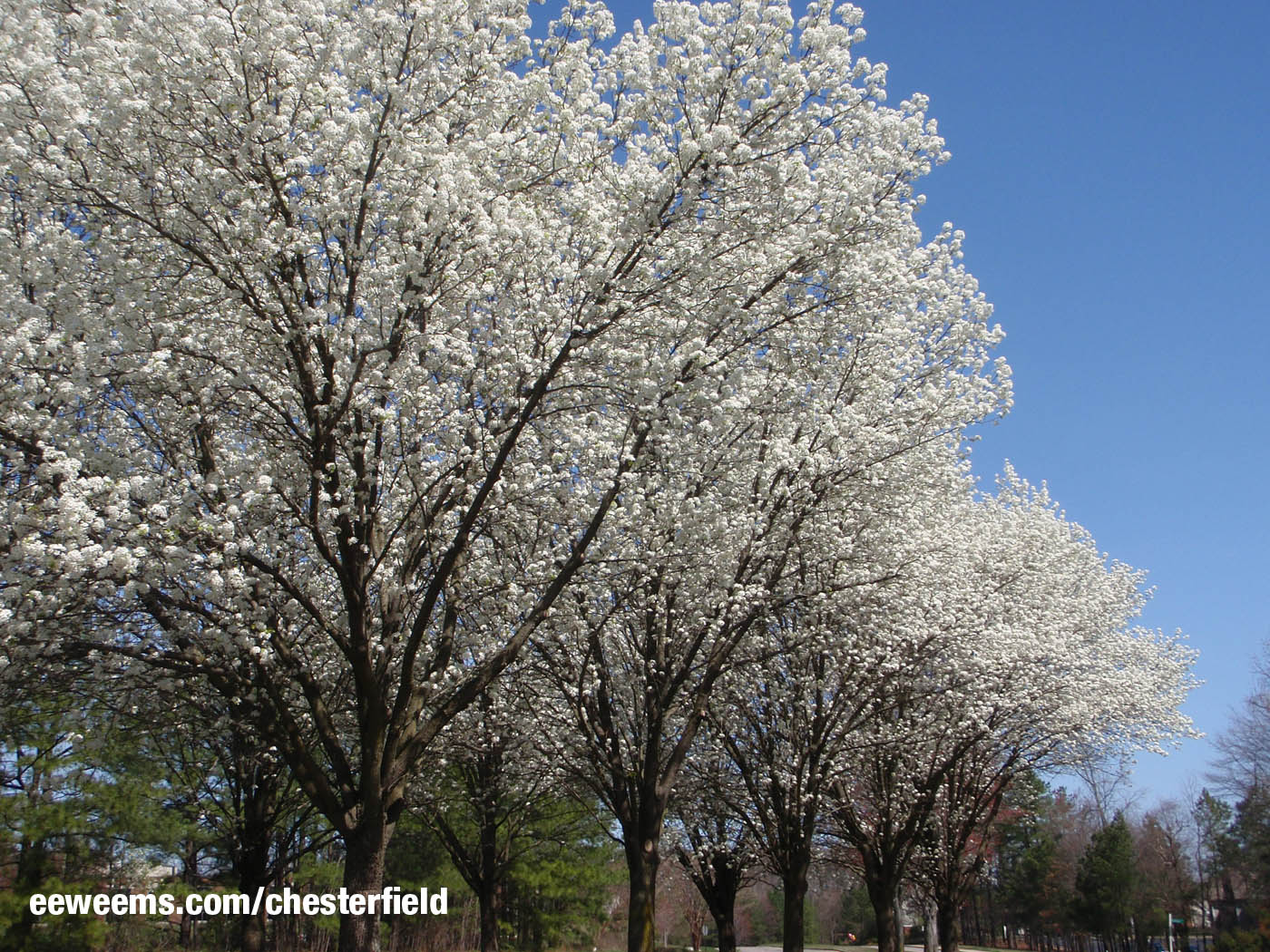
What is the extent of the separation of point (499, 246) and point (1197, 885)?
5894cm

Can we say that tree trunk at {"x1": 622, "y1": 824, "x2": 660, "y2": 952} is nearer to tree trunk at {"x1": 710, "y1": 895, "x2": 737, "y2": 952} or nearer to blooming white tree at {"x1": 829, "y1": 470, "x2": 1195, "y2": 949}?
blooming white tree at {"x1": 829, "y1": 470, "x2": 1195, "y2": 949}

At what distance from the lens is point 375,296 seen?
8227 millimetres

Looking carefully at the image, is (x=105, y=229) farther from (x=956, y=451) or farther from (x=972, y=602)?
(x=972, y=602)

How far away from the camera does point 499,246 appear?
8.70m

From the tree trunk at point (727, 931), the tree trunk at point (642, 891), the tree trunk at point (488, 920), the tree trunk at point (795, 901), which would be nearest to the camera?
the tree trunk at point (642, 891)

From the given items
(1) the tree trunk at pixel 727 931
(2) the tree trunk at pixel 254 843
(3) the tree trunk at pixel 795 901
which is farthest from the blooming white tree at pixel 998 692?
(2) the tree trunk at pixel 254 843

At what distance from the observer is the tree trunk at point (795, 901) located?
56.8ft

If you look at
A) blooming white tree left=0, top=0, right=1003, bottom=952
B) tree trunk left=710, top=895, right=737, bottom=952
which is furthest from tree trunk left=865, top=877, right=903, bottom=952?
blooming white tree left=0, top=0, right=1003, bottom=952

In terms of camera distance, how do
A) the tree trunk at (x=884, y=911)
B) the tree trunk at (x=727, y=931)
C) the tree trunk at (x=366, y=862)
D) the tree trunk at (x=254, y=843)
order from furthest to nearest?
the tree trunk at (x=727, y=931), the tree trunk at (x=884, y=911), the tree trunk at (x=254, y=843), the tree trunk at (x=366, y=862)

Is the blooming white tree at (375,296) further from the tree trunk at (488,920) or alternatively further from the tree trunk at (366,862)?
the tree trunk at (488,920)

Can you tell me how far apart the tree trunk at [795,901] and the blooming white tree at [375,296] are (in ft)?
32.0

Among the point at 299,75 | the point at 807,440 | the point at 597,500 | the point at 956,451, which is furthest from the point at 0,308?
the point at 956,451

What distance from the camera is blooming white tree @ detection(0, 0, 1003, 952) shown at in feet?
24.4

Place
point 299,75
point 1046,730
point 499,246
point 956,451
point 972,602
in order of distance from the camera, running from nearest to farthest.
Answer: point 299,75, point 499,246, point 956,451, point 972,602, point 1046,730
